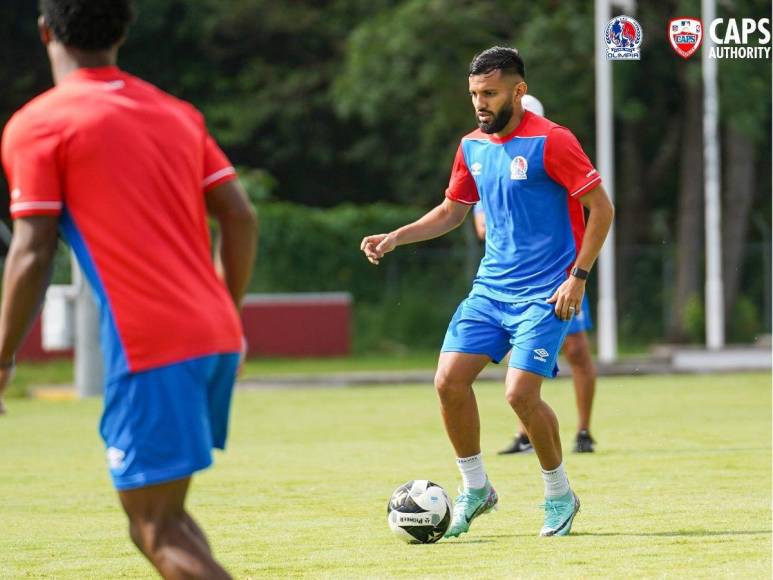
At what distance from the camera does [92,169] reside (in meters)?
4.22

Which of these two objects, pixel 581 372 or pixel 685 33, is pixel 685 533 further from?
pixel 685 33

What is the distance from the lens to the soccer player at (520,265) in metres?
7.25

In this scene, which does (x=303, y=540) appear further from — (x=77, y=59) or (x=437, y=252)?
(x=437, y=252)

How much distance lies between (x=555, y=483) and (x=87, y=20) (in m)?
3.81

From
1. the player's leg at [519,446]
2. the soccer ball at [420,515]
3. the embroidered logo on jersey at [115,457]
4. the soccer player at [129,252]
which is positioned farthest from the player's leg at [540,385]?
the player's leg at [519,446]

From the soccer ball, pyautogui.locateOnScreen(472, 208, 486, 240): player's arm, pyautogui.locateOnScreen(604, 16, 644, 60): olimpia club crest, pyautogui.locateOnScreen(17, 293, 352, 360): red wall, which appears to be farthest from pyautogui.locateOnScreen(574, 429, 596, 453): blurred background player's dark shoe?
pyautogui.locateOnScreen(17, 293, 352, 360): red wall

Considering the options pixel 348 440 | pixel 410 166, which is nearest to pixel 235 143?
pixel 410 166

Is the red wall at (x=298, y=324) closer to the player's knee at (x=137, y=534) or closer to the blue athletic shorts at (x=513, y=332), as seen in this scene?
the blue athletic shorts at (x=513, y=332)

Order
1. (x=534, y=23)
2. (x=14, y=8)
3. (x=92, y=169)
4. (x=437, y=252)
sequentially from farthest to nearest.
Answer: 1. (x=14, y=8)
2. (x=437, y=252)
3. (x=534, y=23)
4. (x=92, y=169)

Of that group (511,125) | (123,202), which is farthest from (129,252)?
(511,125)

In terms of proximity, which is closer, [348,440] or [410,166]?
[348,440]

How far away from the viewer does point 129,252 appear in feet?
13.9

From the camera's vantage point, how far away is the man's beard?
24.2 feet

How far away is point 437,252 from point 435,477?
20.5 m
